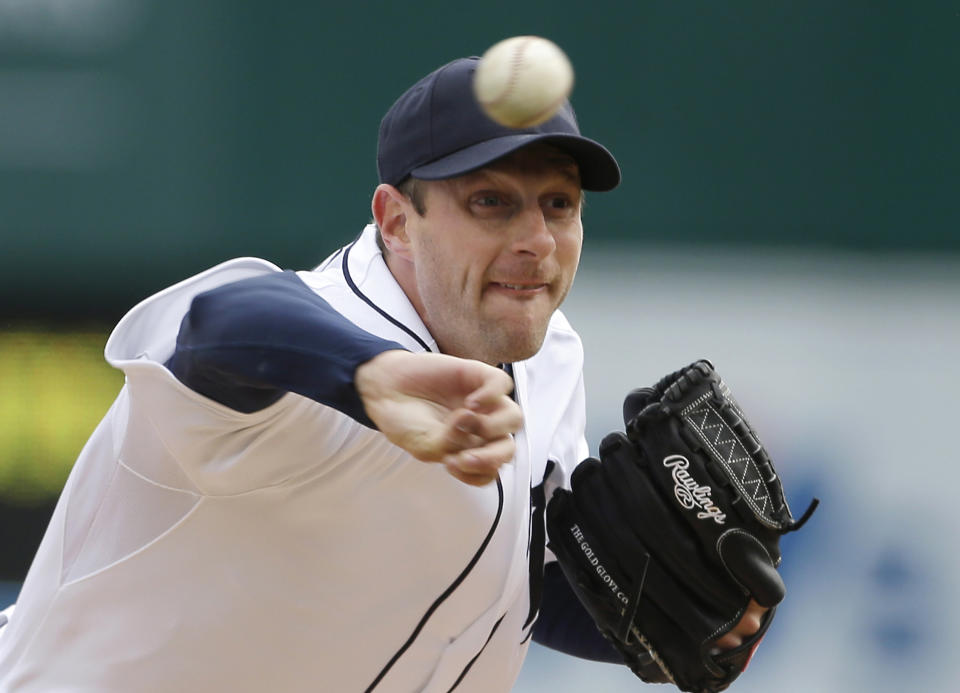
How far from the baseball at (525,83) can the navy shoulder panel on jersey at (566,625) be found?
93cm

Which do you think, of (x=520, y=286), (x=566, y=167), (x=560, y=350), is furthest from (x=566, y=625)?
(x=566, y=167)

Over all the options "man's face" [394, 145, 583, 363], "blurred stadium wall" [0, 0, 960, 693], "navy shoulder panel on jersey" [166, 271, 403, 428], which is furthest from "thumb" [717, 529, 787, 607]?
"blurred stadium wall" [0, 0, 960, 693]

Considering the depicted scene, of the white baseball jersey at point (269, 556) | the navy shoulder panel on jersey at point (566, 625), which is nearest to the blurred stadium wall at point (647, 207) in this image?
the navy shoulder panel on jersey at point (566, 625)

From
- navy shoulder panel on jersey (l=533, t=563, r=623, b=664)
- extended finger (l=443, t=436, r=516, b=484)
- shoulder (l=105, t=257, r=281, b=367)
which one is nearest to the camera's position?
extended finger (l=443, t=436, r=516, b=484)

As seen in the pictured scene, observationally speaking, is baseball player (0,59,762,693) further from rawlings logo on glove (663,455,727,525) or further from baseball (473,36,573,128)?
rawlings logo on glove (663,455,727,525)

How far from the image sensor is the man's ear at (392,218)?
1849 millimetres

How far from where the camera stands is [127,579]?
168 cm

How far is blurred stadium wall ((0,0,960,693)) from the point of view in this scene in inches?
150

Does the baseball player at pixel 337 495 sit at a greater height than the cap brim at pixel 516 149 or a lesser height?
lesser

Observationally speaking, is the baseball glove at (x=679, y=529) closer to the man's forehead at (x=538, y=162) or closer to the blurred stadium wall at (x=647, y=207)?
the man's forehead at (x=538, y=162)

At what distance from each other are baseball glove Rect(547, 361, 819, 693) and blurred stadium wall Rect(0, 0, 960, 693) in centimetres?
180

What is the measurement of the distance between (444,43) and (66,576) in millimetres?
2500

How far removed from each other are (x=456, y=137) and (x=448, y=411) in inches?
27.6

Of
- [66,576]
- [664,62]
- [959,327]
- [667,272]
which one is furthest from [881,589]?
[66,576]
